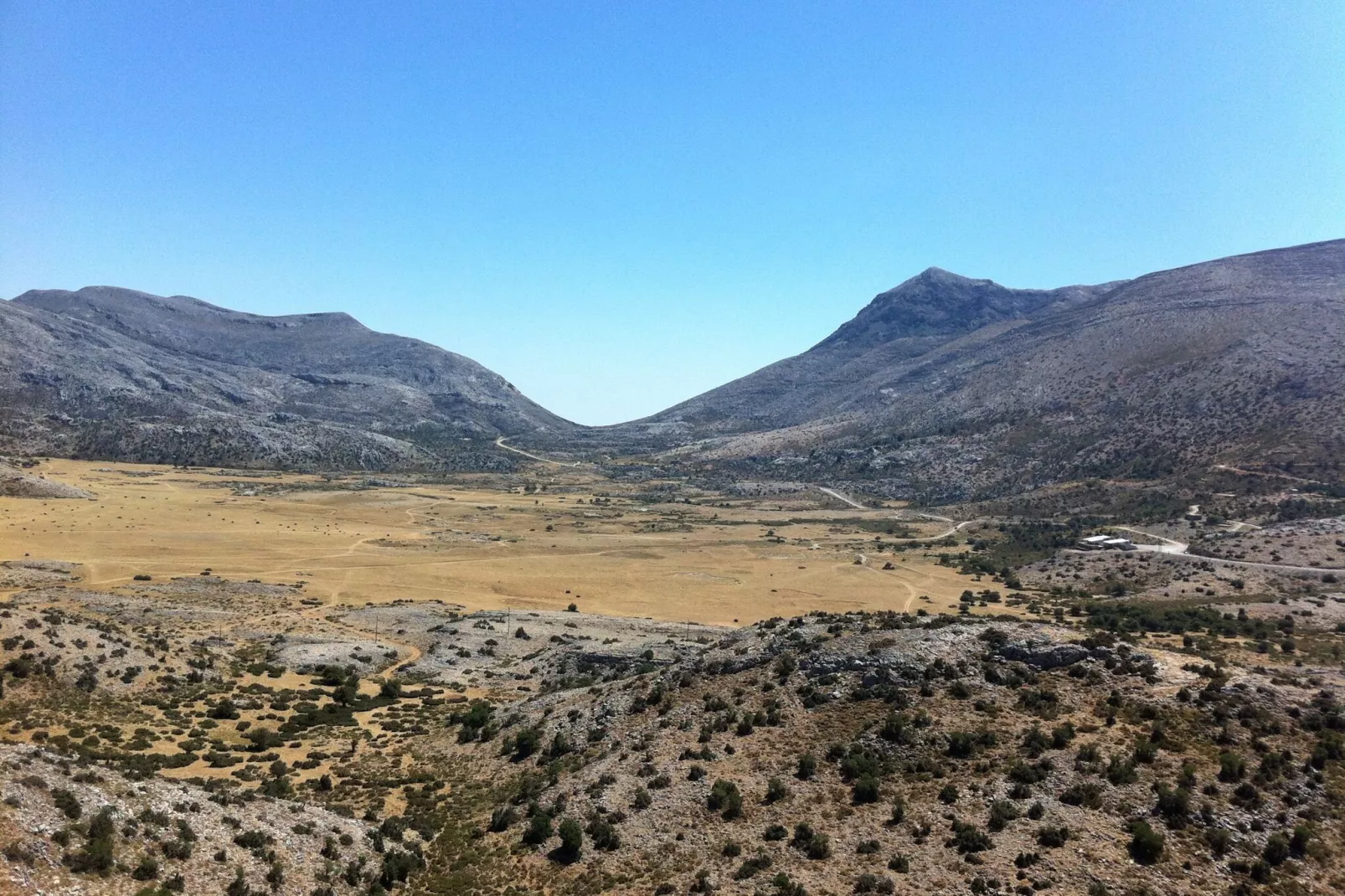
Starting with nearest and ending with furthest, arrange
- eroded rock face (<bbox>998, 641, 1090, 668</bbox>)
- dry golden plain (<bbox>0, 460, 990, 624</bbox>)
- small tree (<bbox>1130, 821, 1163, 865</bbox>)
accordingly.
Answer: small tree (<bbox>1130, 821, 1163, 865</bbox>) → eroded rock face (<bbox>998, 641, 1090, 668</bbox>) → dry golden plain (<bbox>0, 460, 990, 624</bbox>)

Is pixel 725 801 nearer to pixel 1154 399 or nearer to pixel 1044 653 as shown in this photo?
pixel 1044 653

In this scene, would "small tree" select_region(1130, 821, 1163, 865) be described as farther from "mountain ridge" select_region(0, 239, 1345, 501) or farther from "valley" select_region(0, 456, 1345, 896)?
"mountain ridge" select_region(0, 239, 1345, 501)

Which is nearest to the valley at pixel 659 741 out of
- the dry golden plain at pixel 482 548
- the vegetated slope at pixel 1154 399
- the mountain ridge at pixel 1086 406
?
the dry golden plain at pixel 482 548

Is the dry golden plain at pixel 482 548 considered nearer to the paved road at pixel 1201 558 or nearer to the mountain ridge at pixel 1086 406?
the paved road at pixel 1201 558

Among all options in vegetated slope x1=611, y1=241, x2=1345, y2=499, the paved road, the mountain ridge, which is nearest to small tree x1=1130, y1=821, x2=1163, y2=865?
the paved road

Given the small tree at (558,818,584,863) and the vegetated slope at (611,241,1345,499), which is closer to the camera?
the small tree at (558,818,584,863)

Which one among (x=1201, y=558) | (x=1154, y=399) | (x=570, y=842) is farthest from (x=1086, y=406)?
(x=570, y=842)

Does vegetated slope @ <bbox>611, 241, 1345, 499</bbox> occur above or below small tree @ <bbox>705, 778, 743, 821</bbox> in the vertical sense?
above

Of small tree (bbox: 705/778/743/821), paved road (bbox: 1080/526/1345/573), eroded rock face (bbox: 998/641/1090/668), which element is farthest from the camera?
paved road (bbox: 1080/526/1345/573)
